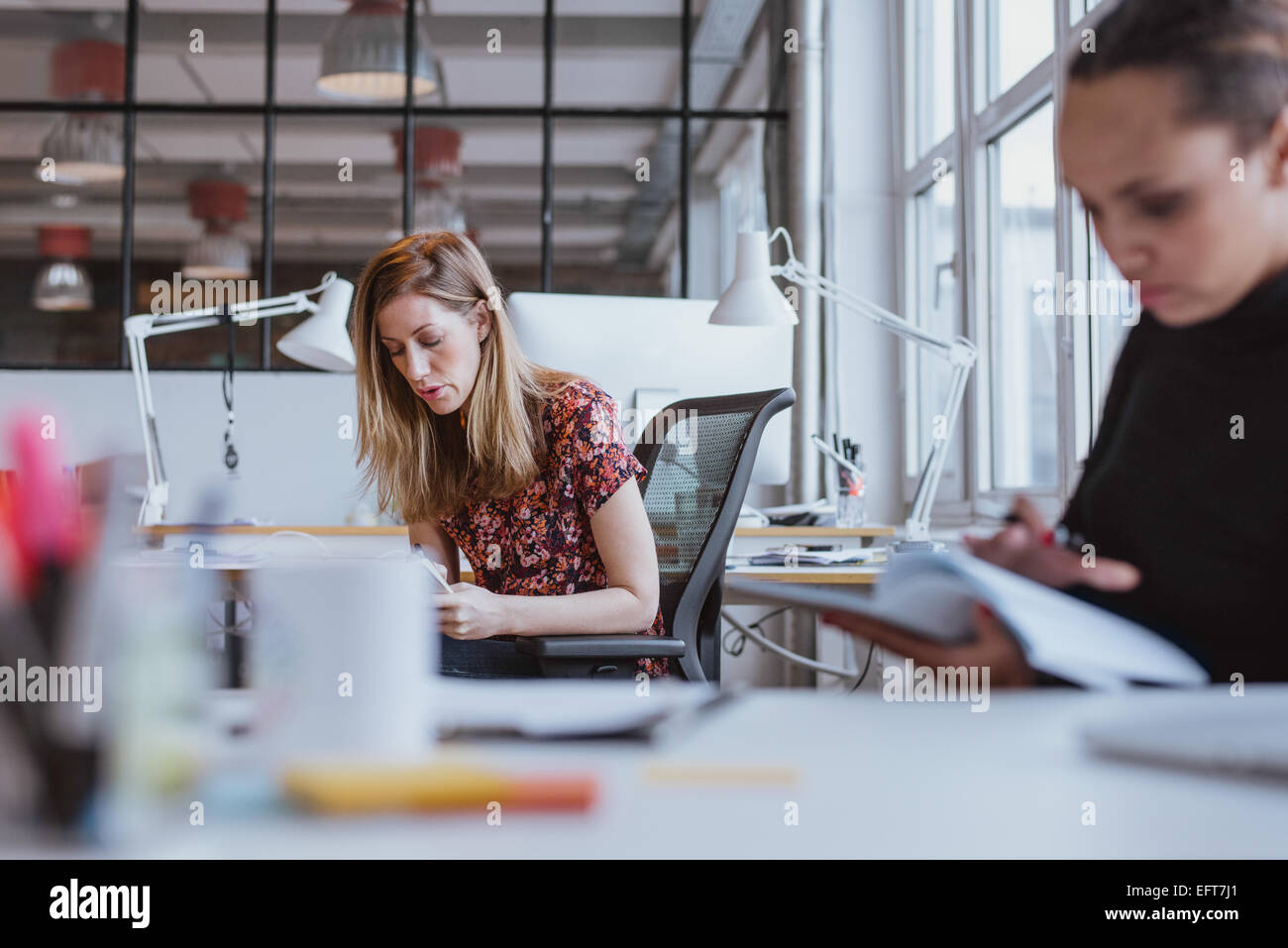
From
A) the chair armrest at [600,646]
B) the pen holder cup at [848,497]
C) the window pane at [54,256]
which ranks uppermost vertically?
the window pane at [54,256]

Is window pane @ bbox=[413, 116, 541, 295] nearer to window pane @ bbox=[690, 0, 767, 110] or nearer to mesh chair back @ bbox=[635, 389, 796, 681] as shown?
window pane @ bbox=[690, 0, 767, 110]

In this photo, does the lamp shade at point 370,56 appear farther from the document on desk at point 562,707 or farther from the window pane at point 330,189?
the document on desk at point 562,707

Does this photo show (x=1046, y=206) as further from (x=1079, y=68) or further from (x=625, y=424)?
(x=1079, y=68)

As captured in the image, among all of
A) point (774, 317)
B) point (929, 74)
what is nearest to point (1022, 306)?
point (774, 317)

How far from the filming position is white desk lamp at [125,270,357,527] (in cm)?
310

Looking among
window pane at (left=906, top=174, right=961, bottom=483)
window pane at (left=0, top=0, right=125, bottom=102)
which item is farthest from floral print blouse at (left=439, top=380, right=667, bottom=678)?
window pane at (left=0, top=0, right=125, bottom=102)

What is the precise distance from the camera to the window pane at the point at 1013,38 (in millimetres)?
3387

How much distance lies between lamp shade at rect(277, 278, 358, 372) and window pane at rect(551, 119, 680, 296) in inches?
80.1

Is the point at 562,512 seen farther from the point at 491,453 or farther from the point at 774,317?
the point at 774,317

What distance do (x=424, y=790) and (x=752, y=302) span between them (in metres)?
2.34

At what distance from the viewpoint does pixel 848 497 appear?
342cm

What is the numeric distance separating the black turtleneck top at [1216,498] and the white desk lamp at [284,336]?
2.27 m

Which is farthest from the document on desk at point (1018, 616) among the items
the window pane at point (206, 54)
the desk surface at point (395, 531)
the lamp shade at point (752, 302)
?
the window pane at point (206, 54)
